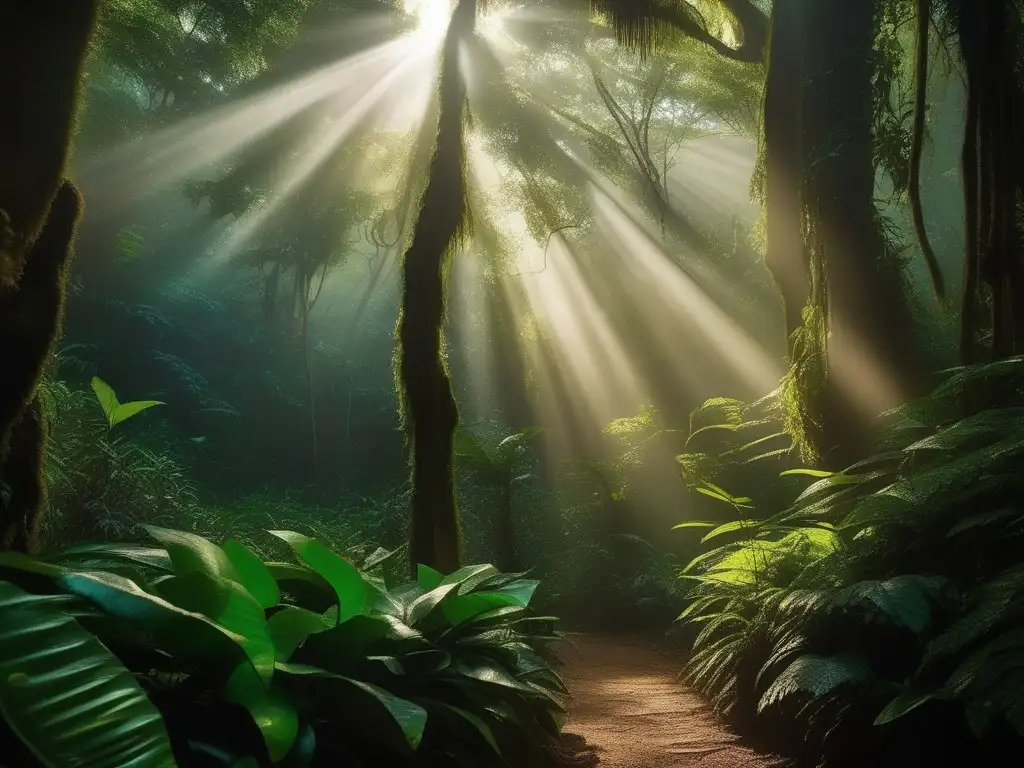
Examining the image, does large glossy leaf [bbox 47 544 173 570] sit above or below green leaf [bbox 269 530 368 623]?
above

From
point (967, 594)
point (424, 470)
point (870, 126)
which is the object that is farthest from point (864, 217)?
point (424, 470)

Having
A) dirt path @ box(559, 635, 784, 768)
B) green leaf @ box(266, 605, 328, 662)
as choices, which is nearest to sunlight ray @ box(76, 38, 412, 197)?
dirt path @ box(559, 635, 784, 768)

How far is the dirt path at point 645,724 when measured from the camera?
3148mm

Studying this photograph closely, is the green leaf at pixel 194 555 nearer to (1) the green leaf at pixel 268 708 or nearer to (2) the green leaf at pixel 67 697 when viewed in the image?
(1) the green leaf at pixel 268 708

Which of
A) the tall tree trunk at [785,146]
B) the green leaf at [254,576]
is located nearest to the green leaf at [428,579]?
the green leaf at [254,576]

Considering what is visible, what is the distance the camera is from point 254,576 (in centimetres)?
224

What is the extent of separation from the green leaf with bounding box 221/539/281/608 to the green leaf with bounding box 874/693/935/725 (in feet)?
6.99

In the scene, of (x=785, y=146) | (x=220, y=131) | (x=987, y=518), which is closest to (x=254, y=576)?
(x=987, y=518)

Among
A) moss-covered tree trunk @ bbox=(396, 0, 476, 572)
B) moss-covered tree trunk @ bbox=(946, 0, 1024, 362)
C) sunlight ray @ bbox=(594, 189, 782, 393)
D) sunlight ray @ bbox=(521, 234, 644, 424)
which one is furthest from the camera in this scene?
sunlight ray @ bbox=(521, 234, 644, 424)

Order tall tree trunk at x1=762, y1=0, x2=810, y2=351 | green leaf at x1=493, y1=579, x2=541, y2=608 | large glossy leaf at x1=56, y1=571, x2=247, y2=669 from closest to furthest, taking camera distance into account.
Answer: large glossy leaf at x1=56, y1=571, x2=247, y2=669, green leaf at x1=493, y1=579, x2=541, y2=608, tall tree trunk at x1=762, y1=0, x2=810, y2=351

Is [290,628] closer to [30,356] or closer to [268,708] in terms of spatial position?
[268,708]

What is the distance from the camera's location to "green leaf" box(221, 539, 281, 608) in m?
2.22

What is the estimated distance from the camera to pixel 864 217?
5516 mm

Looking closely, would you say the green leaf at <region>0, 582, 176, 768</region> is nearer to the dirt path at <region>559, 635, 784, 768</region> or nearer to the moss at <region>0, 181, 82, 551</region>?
the moss at <region>0, 181, 82, 551</region>
